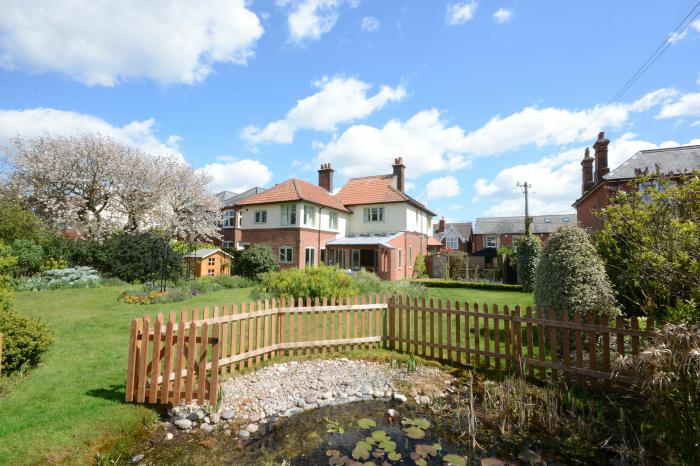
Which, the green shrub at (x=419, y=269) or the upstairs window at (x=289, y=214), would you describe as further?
the green shrub at (x=419, y=269)

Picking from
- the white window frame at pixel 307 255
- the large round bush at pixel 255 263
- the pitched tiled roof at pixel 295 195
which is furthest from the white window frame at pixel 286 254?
the large round bush at pixel 255 263

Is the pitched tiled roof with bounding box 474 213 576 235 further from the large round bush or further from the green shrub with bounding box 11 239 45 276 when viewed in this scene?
the green shrub with bounding box 11 239 45 276

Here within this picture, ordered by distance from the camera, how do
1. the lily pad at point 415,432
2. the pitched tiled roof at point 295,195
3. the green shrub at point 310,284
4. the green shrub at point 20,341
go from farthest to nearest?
the pitched tiled roof at point 295,195
the green shrub at point 310,284
the green shrub at point 20,341
the lily pad at point 415,432

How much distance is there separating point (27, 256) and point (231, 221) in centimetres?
1922

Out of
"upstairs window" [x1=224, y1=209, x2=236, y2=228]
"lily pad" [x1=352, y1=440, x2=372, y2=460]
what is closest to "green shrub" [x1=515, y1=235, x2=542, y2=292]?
"lily pad" [x1=352, y1=440, x2=372, y2=460]

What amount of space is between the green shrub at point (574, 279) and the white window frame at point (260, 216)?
79.4ft

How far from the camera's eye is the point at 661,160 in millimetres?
22094

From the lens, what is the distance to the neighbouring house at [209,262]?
24.1 metres

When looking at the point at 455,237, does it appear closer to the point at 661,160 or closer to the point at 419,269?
the point at 419,269

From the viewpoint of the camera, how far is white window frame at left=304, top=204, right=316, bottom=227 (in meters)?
27.2

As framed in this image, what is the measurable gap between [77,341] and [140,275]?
1235 centimetres

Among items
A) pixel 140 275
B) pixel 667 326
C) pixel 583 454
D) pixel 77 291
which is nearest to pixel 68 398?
pixel 583 454

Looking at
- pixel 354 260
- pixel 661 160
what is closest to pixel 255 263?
pixel 354 260

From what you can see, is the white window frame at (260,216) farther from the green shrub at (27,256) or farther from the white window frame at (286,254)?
the green shrub at (27,256)
